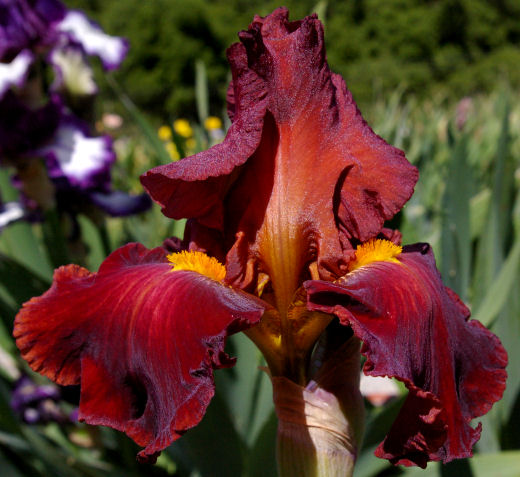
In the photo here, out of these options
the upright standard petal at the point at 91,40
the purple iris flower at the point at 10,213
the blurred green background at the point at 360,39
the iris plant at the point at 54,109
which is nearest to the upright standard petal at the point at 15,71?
the iris plant at the point at 54,109

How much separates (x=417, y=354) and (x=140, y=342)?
0.22 meters

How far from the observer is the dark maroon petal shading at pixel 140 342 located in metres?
0.45

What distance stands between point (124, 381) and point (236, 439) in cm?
40

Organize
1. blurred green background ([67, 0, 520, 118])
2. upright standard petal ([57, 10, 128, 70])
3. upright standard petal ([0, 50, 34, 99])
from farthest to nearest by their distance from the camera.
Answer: blurred green background ([67, 0, 520, 118]) < upright standard petal ([57, 10, 128, 70]) < upright standard petal ([0, 50, 34, 99])

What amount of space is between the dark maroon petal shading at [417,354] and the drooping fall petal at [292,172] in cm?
6

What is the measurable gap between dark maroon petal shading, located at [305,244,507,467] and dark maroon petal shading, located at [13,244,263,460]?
9 cm

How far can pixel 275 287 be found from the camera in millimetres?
550

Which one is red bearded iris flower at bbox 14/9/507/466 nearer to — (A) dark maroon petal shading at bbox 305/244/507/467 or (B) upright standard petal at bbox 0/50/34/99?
(A) dark maroon petal shading at bbox 305/244/507/467

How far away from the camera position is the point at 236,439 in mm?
831

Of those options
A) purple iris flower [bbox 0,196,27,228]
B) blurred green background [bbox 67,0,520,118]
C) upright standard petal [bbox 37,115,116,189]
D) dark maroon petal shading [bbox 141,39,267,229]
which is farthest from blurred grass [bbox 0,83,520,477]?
blurred green background [bbox 67,0,520,118]

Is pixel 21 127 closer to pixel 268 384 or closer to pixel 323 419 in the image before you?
pixel 268 384

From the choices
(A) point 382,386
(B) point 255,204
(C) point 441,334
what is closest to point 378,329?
(C) point 441,334

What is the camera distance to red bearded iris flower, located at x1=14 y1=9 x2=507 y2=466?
0.46 meters

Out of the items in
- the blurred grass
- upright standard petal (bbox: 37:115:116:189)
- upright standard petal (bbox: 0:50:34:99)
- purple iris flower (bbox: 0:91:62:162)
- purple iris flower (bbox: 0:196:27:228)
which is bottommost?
the blurred grass
